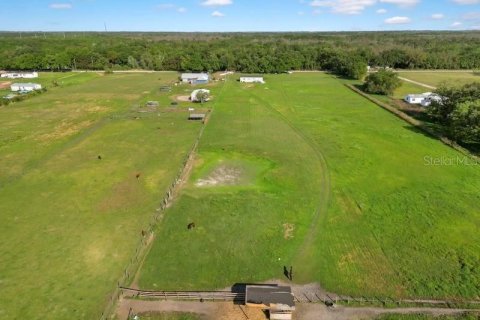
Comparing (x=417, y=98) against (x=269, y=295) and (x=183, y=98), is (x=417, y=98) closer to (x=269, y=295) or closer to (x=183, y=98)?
(x=183, y=98)

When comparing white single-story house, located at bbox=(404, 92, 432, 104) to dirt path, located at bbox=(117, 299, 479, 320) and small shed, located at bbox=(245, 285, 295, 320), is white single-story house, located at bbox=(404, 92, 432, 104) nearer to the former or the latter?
dirt path, located at bbox=(117, 299, 479, 320)

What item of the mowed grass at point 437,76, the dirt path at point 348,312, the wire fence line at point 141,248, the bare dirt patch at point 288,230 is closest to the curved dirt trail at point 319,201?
the bare dirt patch at point 288,230

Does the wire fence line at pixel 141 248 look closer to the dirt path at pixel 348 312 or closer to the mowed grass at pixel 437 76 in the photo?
the dirt path at pixel 348 312

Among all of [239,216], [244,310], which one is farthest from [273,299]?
[239,216]

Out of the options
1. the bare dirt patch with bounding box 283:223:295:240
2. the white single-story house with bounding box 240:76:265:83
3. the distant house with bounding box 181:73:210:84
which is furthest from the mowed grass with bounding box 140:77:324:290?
the white single-story house with bounding box 240:76:265:83

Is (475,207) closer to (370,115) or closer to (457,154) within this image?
(457,154)

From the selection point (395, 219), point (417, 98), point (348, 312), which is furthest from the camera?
point (417, 98)
